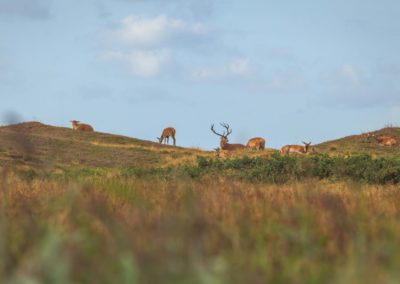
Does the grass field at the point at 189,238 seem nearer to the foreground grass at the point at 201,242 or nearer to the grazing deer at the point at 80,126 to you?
the foreground grass at the point at 201,242

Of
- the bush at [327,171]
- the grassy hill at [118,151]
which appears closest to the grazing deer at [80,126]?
the grassy hill at [118,151]

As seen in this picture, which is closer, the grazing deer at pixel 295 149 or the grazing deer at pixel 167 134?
the grazing deer at pixel 295 149

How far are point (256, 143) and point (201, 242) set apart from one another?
144ft

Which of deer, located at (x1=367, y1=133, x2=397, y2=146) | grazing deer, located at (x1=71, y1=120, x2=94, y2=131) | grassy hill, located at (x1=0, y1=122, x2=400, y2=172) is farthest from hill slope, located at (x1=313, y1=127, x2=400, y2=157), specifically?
grazing deer, located at (x1=71, y1=120, x2=94, y2=131)

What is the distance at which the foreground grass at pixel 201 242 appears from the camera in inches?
123

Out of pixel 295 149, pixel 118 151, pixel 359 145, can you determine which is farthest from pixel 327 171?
pixel 359 145

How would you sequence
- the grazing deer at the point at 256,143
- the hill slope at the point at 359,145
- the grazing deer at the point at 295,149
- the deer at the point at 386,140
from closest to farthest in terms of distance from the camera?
the grazing deer at the point at 295,149 → the hill slope at the point at 359,145 → the deer at the point at 386,140 → the grazing deer at the point at 256,143

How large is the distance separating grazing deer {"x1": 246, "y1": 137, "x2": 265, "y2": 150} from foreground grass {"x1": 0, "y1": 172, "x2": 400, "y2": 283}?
38107 millimetres

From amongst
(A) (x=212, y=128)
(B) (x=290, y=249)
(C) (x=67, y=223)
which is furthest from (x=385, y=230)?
(A) (x=212, y=128)

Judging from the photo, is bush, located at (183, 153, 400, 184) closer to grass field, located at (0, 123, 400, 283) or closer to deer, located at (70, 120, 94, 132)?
grass field, located at (0, 123, 400, 283)

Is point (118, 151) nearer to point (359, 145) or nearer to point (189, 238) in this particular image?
point (359, 145)

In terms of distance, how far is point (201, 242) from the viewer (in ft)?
11.4

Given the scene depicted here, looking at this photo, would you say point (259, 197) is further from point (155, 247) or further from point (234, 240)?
point (155, 247)

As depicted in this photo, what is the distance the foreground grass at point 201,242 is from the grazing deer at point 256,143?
125 ft
